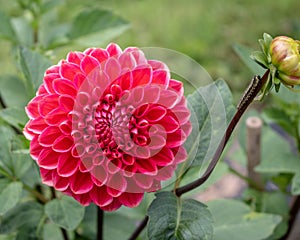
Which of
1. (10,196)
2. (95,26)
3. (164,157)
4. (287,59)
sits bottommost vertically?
(10,196)

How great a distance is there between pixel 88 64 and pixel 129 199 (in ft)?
0.50

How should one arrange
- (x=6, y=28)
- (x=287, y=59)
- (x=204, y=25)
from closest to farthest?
(x=287, y=59), (x=6, y=28), (x=204, y=25)

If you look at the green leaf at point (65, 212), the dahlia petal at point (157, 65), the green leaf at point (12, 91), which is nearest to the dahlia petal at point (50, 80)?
the dahlia petal at point (157, 65)

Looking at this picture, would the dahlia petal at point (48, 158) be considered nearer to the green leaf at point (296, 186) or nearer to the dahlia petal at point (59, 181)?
the dahlia petal at point (59, 181)

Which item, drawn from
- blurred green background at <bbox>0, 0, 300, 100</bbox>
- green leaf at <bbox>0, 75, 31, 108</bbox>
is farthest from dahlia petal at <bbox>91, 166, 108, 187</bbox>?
blurred green background at <bbox>0, 0, 300, 100</bbox>

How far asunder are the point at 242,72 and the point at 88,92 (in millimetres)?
1527

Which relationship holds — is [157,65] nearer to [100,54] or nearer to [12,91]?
[100,54]

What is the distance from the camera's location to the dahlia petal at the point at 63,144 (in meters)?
0.55

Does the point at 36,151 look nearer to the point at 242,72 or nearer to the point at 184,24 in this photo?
the point at 242,72

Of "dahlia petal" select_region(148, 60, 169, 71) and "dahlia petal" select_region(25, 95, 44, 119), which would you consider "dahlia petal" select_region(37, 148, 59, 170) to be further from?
"dahlia petal" select_region(148, 60, 169, 71)

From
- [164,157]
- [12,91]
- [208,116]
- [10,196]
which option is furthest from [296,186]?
[12,91]

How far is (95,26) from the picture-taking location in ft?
3.52

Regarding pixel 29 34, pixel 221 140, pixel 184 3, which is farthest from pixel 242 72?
pixel 221 140

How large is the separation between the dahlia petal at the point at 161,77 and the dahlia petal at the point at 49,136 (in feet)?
0.39
